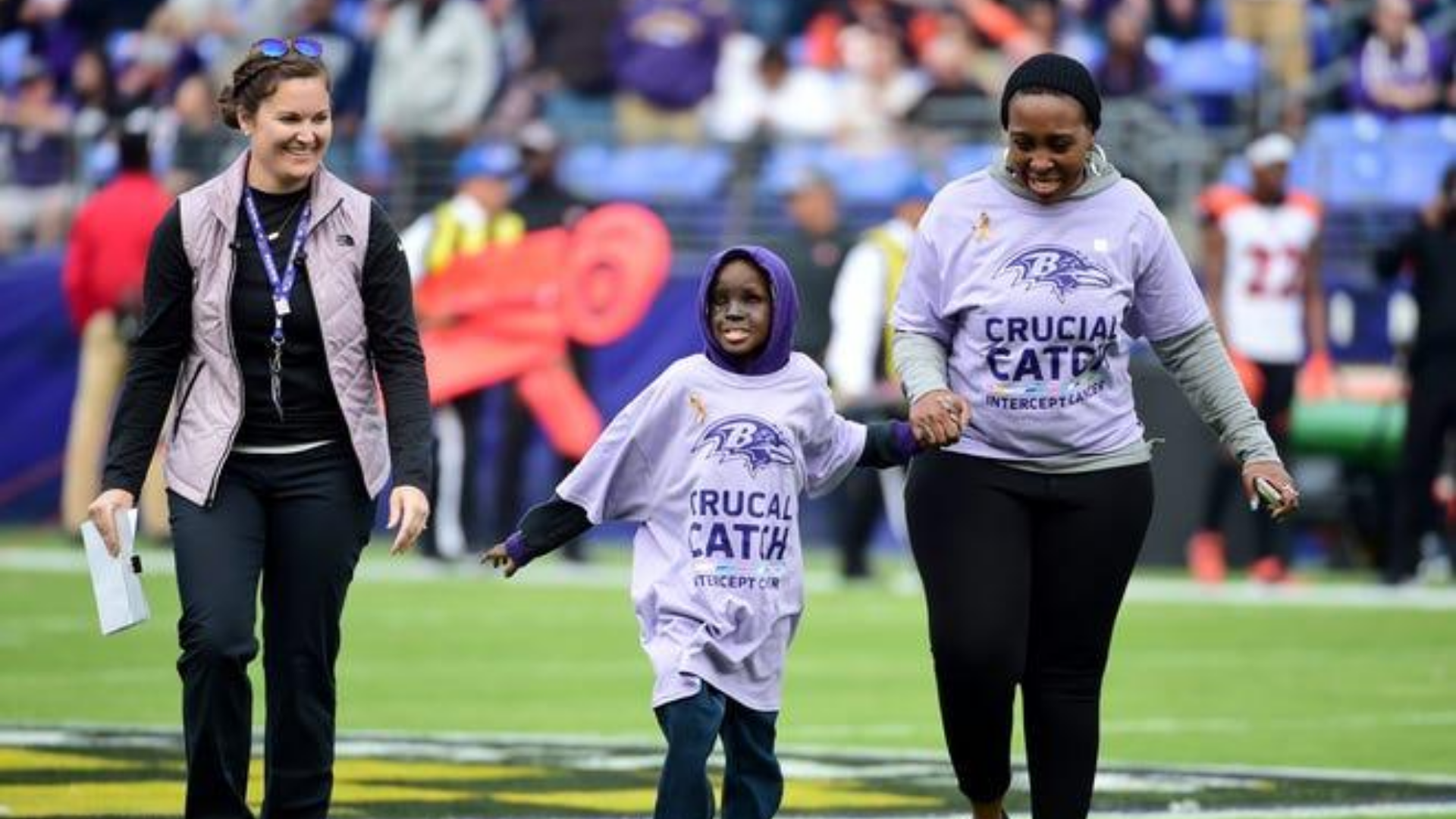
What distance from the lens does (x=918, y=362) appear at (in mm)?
8531

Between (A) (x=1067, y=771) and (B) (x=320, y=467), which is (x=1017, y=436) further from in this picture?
(B) (x=320, y=467)

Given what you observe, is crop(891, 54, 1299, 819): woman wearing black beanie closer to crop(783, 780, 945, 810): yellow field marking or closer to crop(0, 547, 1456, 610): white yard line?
crop(783, 780, 945, 810): yellow field marking

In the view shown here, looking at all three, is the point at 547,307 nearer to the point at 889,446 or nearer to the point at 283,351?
the point at 889,446

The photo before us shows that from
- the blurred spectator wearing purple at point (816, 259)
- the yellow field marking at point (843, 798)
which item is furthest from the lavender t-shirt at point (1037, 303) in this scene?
the blurred spectator wearing purple at point (816, 259)

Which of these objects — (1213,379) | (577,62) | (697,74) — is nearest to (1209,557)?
(697,74)

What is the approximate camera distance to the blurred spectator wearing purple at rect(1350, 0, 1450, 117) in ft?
83.8

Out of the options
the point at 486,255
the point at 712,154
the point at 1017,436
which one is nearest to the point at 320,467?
the point at 1017,436

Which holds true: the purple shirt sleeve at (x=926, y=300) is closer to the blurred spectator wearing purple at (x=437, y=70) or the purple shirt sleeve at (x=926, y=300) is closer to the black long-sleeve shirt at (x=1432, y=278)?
the black long-sleeve shirt at (x=1432, y=278)

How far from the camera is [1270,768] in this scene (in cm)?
1188

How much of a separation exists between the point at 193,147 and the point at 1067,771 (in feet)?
61.0

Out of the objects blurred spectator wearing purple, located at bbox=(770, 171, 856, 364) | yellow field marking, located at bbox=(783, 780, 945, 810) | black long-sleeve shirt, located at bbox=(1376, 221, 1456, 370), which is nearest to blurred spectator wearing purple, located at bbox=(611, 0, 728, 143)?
blurred spectator wearing purple, located at bbox=(770, 171, 856, 364)

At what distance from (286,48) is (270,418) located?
0.90 meters

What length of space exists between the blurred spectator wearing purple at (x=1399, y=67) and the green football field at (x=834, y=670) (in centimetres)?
530

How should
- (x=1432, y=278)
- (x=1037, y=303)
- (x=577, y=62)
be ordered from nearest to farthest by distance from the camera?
(x=1037, y=303), (x=1432, y=278), (x=577, y=62)
